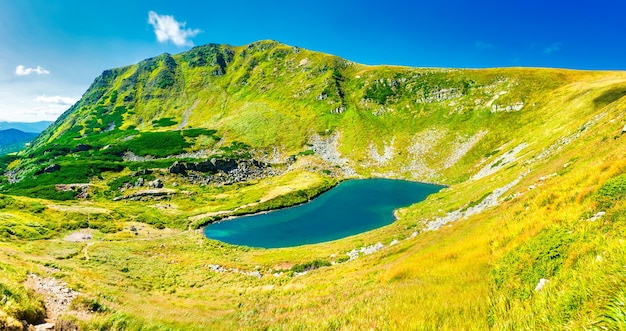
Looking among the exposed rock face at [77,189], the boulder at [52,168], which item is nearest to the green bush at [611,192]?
the exposed rock face at [77,189]

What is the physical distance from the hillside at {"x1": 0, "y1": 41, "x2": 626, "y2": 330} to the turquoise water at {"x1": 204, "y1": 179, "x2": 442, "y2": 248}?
590 centimetres

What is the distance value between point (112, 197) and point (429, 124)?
141 meters

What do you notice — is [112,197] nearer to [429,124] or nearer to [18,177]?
[18,177]

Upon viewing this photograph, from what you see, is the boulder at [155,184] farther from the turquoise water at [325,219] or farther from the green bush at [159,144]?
the turquoise water at [325,219]

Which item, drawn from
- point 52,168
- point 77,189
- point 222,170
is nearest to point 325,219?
point 222,170

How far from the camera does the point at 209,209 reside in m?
94.3

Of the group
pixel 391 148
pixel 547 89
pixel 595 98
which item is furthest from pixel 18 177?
pixel 547 89

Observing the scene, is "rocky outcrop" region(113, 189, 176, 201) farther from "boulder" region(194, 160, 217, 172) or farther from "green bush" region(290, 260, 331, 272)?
"green bush" region(290, 260, 331, 272)

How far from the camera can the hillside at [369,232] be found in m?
8.28

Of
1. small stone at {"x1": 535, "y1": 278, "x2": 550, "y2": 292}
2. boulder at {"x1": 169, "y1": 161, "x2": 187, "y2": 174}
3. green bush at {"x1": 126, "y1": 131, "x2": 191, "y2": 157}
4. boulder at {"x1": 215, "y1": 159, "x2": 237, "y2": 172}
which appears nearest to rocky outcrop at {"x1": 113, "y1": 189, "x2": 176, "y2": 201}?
boulder at {"x1": 169, "y1": 161, "x2": 187, "y2": 174}

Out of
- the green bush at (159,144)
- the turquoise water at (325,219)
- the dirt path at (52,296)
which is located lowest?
the turquoise water at (325,219)

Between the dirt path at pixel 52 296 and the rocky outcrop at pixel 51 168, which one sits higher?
the rocky outcrop at pixel 51 168

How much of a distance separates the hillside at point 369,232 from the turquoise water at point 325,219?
5900 millimetres

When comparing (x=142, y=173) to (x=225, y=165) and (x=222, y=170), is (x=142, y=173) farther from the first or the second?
(x=225, y=165)
